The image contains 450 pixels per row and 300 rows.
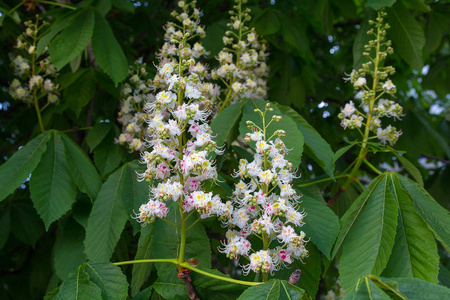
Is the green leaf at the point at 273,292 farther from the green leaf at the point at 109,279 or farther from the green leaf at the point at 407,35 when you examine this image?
the green leaf at the point at 407,35

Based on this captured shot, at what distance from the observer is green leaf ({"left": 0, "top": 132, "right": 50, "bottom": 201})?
2.05 meters

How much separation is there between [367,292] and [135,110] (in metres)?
1.84

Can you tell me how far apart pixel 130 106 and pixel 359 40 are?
1.34 m

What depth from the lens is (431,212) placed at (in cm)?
168

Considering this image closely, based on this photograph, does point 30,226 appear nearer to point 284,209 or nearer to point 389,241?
point 284,209

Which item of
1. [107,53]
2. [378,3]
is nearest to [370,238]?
[378,3]

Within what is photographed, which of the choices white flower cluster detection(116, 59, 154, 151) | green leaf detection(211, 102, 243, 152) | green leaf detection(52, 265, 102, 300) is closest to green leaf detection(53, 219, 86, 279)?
white flower cluster detection(116, 59, 154, 151)

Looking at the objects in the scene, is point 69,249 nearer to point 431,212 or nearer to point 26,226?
point 26,226

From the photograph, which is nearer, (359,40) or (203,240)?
(203,240)

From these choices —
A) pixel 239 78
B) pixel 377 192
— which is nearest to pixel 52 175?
pixel 239 78

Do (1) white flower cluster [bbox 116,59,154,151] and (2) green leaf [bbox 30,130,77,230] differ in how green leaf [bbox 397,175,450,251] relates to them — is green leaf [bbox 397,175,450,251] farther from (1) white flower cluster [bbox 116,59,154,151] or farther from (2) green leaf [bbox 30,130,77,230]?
(2) green leaf [bbox 30,130,77,230]

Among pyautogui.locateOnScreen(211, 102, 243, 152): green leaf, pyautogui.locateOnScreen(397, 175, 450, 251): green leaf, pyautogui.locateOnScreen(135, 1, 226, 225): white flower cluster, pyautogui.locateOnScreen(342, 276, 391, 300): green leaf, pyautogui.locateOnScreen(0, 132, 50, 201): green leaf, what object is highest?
pyautogui.locateOnScreen(135, 1, 226, 225): white flower cluster

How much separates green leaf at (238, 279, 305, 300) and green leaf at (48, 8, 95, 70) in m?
1.48

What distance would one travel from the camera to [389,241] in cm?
154
